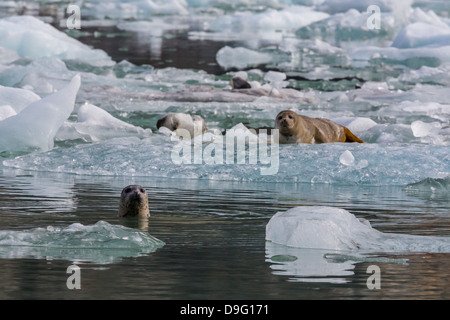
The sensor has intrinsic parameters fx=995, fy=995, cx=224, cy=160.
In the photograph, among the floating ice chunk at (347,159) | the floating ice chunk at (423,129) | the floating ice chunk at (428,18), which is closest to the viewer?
the floating ice chunk at (347,159)

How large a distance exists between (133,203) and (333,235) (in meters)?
1.49

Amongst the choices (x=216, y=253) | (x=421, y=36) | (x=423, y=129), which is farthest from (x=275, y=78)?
(x=216, y=253)

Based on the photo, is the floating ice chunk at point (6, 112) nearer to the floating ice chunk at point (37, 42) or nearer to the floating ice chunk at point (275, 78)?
the floating ice chunk at point (275, 78)

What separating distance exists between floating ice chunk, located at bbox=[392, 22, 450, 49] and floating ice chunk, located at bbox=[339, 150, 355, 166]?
14.3m

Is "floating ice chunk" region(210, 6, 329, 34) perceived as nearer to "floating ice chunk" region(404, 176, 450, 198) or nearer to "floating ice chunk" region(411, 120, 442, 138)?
"floating ice chunk" region(411, 120, 442, 138)

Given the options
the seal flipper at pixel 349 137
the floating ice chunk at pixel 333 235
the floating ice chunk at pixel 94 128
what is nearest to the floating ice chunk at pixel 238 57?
the floating ice chunk at pixel 94 128

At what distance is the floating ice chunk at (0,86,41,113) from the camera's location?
1102cm

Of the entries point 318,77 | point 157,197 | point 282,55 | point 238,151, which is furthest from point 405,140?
point 282,55

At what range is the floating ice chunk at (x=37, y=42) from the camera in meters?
19.3

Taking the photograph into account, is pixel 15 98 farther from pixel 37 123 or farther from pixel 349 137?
pixel 349 137

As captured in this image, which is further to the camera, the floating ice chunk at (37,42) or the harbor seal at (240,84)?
the floating ice chunk at (37,42)

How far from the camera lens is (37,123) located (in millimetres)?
9320

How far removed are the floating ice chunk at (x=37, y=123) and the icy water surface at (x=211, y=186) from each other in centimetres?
1

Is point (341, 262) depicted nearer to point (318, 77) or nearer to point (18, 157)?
point (18, 157)
